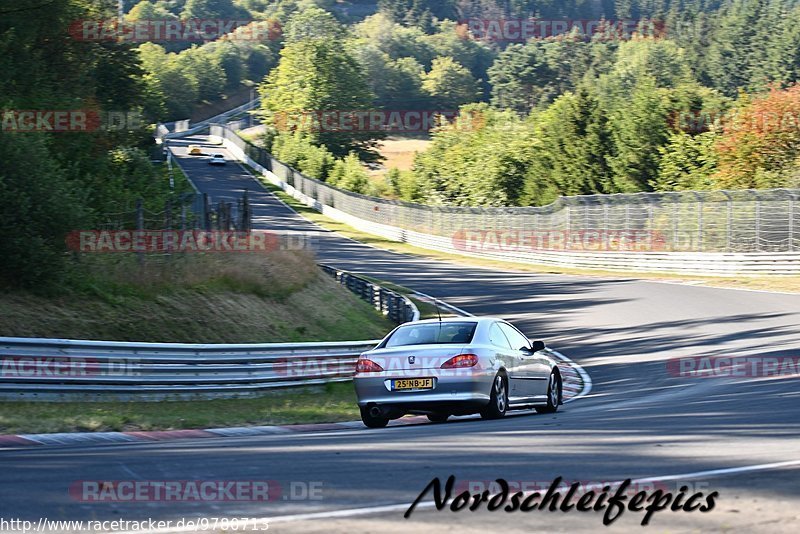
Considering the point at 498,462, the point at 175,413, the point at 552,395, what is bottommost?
the point at 175,413

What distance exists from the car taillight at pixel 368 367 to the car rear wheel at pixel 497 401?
4.42 feet

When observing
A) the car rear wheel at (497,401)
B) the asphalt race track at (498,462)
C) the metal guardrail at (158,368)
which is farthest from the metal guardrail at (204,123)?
the asphalt race track at (498,462)

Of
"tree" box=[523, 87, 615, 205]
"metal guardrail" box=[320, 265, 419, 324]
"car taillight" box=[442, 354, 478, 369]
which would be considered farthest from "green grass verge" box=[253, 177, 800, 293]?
"car taillight" box=[442, 354, 478, 369]

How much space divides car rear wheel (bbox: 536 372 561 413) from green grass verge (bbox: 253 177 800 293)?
20.0 metres

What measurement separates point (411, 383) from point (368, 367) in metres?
0.61

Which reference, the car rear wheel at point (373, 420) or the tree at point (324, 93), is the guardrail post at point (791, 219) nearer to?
the car rear wheel at point (373, 420)

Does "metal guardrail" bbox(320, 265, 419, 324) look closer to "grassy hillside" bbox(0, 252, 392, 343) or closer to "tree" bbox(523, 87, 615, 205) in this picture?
"grassy hillside" bbox(0, 252, 392, 343)

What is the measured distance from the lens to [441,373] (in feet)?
42.1

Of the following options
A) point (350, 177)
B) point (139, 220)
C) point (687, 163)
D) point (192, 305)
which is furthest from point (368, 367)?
point (350, 177)

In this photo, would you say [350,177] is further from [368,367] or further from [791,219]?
[368,367]

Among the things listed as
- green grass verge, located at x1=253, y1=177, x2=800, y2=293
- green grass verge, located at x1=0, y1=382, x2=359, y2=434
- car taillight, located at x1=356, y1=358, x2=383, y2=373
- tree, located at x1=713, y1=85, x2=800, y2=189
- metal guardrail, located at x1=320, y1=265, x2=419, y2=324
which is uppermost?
tree, located at x1=713, y1=85, x2=800, y2=189

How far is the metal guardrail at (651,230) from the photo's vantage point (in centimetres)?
3672

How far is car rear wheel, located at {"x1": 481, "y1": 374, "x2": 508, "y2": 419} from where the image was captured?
13.1 m

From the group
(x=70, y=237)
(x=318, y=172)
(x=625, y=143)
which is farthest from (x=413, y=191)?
(x=70, y=237)
